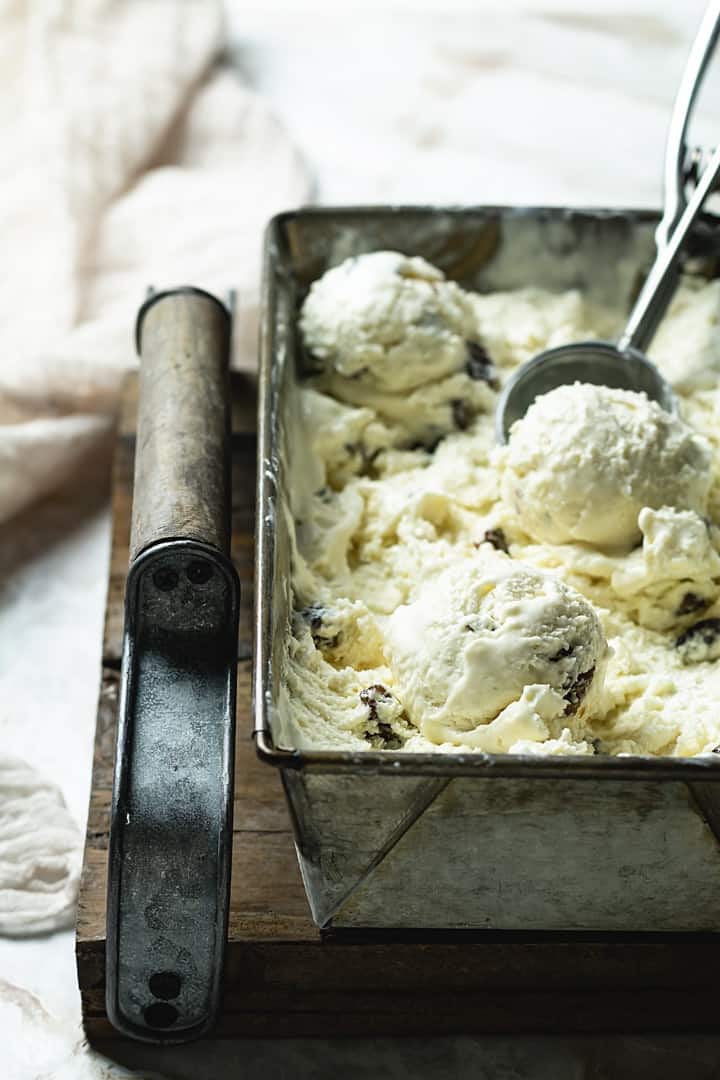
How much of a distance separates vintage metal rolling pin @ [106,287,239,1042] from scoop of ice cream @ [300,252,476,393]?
18.7 inches

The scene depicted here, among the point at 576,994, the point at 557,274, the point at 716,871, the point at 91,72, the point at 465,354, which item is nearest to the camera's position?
the point at 716,871

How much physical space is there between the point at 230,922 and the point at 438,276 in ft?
3.15

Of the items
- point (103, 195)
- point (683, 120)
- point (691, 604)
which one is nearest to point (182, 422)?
point (691, 604)

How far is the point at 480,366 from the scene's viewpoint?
2.01 metres

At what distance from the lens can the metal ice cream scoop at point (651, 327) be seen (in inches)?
72.4

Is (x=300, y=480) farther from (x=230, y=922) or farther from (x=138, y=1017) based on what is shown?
(x=138, y=1017)

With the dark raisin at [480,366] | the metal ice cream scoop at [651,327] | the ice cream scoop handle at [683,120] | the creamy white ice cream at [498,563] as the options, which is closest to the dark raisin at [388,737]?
the creamy white ice cream at [498,563]

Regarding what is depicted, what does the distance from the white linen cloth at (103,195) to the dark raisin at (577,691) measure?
1.05 meters

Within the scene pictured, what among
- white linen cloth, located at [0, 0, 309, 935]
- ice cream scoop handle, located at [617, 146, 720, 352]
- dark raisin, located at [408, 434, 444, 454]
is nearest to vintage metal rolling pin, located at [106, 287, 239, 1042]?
dark raisin, located at [408, 434, 444, 454]

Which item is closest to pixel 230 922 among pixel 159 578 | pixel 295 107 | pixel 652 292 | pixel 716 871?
pixel 159 578

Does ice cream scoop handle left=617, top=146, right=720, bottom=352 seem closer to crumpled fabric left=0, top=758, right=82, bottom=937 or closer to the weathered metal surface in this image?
the weathered metal surface

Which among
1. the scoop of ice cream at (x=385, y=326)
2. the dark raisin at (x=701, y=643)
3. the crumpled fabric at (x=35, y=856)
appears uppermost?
the scoop of ice cream at (x=385, y=326)

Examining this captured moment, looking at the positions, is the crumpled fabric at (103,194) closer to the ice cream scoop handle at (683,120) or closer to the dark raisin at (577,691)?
the ice cream scoop handle at (683,120)

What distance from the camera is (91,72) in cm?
276
